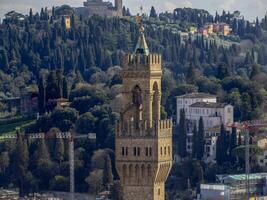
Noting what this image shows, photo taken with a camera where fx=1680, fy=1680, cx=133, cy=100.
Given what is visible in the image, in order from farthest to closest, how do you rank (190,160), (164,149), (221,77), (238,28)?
(238,28) → (221,77) → (190,160) → (164,149)

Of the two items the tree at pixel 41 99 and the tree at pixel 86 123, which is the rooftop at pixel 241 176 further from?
the tree at pixel 41 99

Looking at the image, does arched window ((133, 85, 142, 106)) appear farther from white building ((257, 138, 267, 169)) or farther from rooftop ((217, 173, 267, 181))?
white building ((257, 138, 267, 169))

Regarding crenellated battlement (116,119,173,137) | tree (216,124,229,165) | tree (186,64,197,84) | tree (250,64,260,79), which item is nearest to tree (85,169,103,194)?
tree (216,124,229,165)

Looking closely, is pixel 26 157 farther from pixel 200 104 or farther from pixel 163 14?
pixel 163 14

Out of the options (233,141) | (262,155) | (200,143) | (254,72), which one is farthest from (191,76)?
(233,141)

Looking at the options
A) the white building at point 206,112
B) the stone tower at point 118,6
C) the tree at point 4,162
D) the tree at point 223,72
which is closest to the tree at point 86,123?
the tree at point 4,162

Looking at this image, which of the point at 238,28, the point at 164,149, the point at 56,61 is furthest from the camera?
the point at 238,28

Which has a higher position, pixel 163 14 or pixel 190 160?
pixel 163 14

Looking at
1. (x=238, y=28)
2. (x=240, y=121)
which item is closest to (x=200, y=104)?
(x=240, y=121)

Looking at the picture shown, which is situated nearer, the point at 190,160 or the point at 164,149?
the point at 164,149
